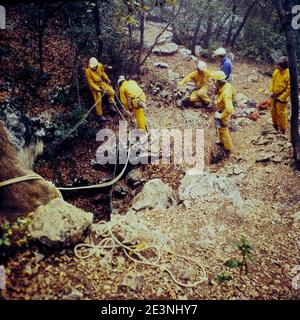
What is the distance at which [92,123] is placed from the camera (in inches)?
376

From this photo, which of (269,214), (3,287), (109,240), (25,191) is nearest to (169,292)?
(109,240)

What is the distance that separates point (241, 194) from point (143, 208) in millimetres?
2292

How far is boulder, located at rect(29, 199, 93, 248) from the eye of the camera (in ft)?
12.9

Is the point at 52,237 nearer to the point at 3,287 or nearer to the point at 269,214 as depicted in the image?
the point at 3,287

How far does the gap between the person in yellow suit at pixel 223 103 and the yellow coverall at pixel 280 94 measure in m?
1.26

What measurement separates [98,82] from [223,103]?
13.0 feet

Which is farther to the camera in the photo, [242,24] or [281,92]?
[242,24]

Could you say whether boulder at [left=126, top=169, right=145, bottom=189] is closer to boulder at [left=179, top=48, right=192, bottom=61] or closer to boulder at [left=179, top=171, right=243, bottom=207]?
boulder at [left=179, top=171, right=243, bottom=207]

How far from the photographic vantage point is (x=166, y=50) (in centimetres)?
1311

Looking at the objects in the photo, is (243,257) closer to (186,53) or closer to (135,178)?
(135,178)

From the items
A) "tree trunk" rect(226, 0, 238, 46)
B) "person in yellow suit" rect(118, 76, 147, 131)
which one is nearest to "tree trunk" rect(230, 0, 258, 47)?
"tree trunk" rect(226, 0, 238, 46)

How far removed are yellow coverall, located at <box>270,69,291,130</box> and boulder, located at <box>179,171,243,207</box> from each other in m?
2.88

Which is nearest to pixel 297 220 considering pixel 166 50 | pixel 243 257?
pixel 243 257

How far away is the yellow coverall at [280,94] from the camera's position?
7.84 m
